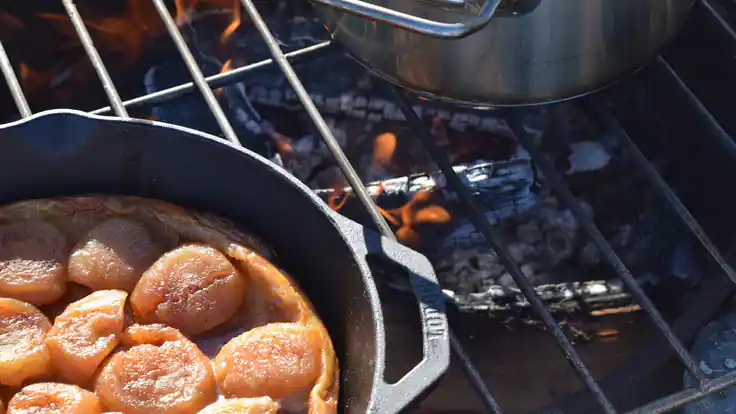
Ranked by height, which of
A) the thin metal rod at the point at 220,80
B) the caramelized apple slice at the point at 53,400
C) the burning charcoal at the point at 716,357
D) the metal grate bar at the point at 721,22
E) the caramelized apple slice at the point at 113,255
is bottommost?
the burning charcoal at the point at 716,357

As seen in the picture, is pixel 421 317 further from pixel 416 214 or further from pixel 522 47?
pixel 416 214

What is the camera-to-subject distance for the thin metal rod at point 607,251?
1.45m

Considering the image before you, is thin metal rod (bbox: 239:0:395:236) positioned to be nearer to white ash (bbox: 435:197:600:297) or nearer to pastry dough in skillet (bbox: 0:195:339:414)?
pastry dough in skillet (bbox: 0:195:339:414)

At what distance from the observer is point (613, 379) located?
5.90 feet

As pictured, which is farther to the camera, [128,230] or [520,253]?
[520,253]

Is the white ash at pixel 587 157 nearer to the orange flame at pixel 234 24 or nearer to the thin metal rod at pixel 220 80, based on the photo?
the thin metal rod at pixel 220 80

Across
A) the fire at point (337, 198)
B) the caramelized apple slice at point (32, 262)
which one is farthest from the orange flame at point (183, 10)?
the caramelized apple slice at point (32, 262)

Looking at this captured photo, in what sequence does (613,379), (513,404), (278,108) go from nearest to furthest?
(613,379) → (513,404) → (278,108)

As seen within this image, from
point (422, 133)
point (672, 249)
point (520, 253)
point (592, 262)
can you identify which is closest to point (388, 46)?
point (422, 133)

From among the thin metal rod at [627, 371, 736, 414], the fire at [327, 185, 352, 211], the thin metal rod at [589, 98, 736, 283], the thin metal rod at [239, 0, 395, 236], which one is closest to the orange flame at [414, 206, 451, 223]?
the fire at [327, 185, 352, 211]

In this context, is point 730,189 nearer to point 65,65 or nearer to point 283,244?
point 283,244

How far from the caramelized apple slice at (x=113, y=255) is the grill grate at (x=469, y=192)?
0.87 ft

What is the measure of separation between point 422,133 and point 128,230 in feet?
2.44

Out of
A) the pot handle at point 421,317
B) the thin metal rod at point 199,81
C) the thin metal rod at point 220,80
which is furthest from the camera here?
the thin metal rod at point 220,80
